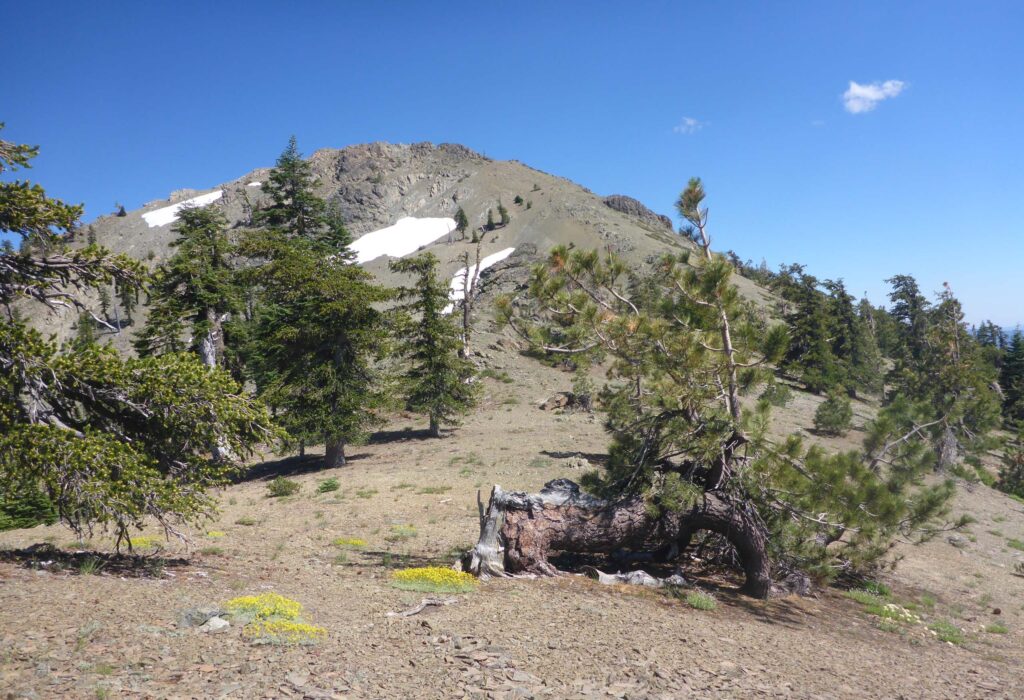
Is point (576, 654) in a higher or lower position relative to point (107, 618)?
lower

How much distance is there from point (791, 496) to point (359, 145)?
467 ft

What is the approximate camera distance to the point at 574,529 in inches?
375

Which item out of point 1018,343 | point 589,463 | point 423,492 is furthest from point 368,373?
point 1018,343

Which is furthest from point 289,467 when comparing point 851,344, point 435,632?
point 851,344

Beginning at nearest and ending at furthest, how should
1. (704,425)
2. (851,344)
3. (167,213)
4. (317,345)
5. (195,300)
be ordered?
1. (704,425)
2. (195,300)
3. (317,345)
4. (851,344)
5. (167,213)

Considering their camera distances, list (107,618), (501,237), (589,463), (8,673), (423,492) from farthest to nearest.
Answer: (501,237) < (589,463) < (423,492) < (107,618) < (8,673)

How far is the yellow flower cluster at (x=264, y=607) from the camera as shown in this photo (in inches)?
257

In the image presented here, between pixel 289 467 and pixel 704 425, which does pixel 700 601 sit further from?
pixel 289 467

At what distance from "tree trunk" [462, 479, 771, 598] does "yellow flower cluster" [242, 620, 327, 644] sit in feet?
11.2

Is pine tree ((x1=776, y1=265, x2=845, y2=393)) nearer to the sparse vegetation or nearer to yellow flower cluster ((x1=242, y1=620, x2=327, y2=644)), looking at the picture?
the sparse vegetation

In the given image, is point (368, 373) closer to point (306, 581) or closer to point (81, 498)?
point (306, 581)

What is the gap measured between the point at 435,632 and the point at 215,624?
237 centimetres

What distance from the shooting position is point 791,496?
939 centimetres

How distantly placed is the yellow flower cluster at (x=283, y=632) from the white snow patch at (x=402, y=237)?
84791 mm
